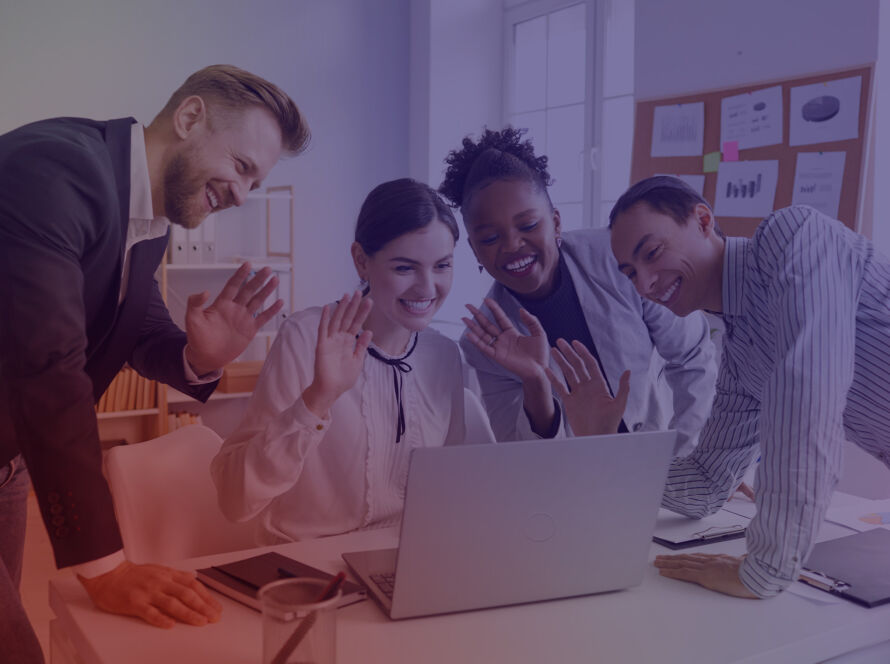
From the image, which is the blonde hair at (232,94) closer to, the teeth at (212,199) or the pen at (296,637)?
the teeth at (212,199)

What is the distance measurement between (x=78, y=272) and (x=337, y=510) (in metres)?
0.71

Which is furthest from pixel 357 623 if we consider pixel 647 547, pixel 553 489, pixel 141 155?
pixel 141 155

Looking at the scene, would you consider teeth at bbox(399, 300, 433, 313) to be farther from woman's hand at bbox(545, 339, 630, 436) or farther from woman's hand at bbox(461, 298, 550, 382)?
woman's hand at bbox(545, 339, 630, 436)

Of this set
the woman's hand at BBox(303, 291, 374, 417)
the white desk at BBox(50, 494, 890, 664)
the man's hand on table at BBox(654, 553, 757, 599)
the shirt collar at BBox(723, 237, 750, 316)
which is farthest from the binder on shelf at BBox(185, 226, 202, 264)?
the man's hand on table at BBox(654, 553, 757, 599)

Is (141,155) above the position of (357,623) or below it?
above

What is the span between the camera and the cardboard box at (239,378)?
14.3ft

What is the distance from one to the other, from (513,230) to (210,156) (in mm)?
703

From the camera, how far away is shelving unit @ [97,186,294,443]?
14.2ft

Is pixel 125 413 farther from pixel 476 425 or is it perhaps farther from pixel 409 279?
pixel 409 279

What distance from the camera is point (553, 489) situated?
1163mm

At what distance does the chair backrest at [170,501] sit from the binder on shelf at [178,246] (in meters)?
2.71

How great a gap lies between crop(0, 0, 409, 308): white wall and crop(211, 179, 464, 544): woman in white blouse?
3070 millimetres

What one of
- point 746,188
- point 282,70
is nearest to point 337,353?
point 746,188

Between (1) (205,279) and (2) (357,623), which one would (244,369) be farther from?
(2) (357,623)
